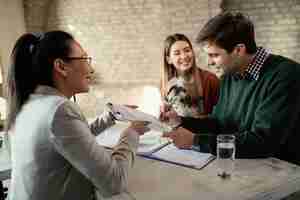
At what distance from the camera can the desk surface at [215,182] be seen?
1.34 m

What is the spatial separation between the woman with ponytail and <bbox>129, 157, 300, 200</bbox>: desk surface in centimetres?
14

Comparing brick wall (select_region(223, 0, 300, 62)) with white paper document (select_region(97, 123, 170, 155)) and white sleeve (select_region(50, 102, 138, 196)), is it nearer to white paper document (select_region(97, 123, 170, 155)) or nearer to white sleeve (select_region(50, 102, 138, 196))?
white paper document (select_region(97, 123, 170, 155))

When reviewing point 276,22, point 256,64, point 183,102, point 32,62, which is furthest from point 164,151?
point 276,22

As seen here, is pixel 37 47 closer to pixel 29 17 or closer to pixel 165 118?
pixel 165 118

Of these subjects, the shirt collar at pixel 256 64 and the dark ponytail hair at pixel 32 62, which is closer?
the dark ponytail hair at pixel 32 62

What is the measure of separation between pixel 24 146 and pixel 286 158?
1135mm

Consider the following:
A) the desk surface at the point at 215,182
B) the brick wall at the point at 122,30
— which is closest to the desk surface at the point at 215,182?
the desk surface at the point at 215,182

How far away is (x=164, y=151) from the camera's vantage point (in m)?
1.82

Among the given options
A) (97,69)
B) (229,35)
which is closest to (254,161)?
(229,35)

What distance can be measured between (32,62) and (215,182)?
0.80m

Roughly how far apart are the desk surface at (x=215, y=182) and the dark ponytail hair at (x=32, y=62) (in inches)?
20.4

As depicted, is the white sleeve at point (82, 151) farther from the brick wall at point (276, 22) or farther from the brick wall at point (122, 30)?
the brick wall at point (276, 22)

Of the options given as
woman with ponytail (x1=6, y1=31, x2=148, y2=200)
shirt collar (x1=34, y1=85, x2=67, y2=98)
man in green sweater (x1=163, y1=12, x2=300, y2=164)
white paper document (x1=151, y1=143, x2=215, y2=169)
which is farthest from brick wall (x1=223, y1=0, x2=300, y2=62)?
shirt collar (x1=34, y1=85, x2=67, y2=98)

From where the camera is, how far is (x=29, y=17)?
17.1ft
